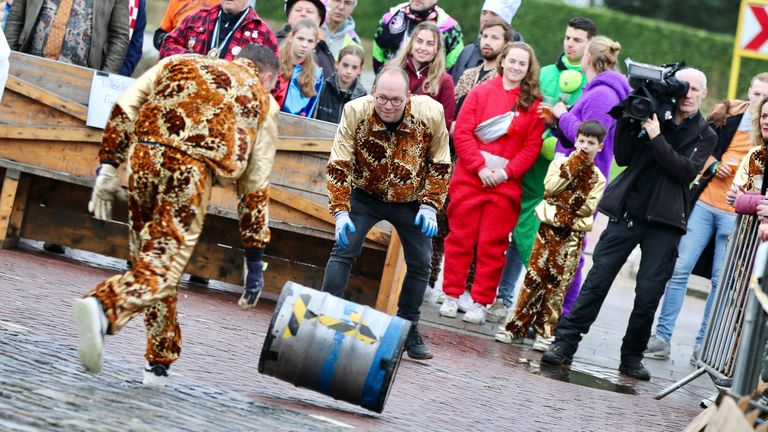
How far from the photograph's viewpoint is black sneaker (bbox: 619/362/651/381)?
1044 cm

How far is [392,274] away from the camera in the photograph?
10844 millimetres

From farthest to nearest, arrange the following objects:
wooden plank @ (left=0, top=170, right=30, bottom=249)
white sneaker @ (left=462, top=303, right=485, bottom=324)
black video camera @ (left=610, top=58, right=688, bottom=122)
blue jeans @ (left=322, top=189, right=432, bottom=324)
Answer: white sneaker @ (left=462, top=303, right=485, bottom=324) → wooden plank @ (left=0, top=170, right=30, bottom=249) → black video camera @ (left=610, top=58, right=688, bottom=122) → blue jeans @ (left=322, top=189, right=432, bottom=324)

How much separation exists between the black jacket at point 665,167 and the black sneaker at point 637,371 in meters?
1.14

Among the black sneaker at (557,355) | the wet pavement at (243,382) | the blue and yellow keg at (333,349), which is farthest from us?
the black sneaker at (557,355)

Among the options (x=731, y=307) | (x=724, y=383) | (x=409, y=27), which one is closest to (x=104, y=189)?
(x=724, y=383)

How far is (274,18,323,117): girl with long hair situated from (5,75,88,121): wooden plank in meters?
1.65

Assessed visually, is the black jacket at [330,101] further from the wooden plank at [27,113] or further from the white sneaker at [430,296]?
the wooden plank at [27,113]

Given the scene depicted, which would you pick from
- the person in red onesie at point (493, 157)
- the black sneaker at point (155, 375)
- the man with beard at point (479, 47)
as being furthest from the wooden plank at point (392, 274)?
the black sneaker at point (155, 375)

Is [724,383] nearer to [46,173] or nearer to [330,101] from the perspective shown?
[330,101]

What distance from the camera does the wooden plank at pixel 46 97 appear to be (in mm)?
10945

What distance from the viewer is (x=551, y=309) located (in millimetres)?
10891

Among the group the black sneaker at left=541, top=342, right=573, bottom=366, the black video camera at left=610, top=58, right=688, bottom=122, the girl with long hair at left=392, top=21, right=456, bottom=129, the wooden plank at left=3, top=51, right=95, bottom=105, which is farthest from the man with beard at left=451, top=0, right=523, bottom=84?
the wooden plank at left=3, top=51, right=95, bottom=105

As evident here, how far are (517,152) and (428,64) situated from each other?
106 centimetres

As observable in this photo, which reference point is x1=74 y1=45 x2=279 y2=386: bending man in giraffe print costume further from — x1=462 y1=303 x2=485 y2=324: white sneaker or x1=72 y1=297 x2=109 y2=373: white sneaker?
x1=462 y1=303 x2=485 y2=324: white sneaker
